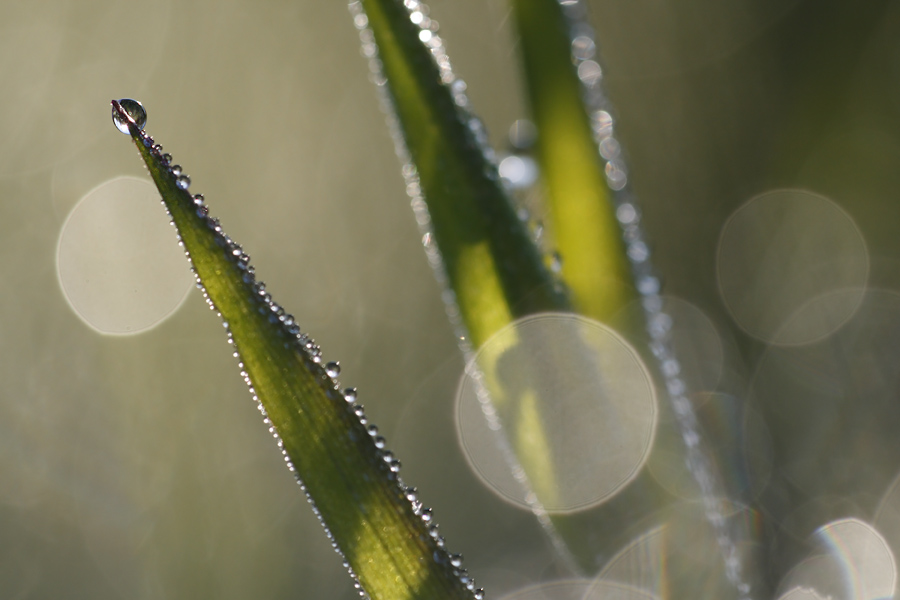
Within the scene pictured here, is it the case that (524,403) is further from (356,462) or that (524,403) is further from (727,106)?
(727,106)

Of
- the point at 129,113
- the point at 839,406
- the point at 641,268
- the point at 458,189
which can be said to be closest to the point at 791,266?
the point at 839,406

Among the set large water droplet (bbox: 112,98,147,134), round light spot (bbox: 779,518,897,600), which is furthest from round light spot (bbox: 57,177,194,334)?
round light spot (bbox: 779,518,897,600)

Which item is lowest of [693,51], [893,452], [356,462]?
[893,452]

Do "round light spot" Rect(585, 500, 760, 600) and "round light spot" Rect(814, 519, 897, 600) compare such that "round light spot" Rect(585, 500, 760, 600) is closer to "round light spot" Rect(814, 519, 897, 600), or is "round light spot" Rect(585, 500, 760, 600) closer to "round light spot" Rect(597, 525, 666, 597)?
"round light spot" Rect(597, 525, 666, 597)

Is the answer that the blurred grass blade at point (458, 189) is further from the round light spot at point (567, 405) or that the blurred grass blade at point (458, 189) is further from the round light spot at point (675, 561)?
the round light spot at point (675, 561)

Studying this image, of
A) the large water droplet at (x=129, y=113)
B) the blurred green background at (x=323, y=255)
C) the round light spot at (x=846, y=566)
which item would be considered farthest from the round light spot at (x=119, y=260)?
the round light spot at (x=846, y=566)

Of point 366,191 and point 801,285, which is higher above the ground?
point 366,191

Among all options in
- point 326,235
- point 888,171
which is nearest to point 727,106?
point 888,171
